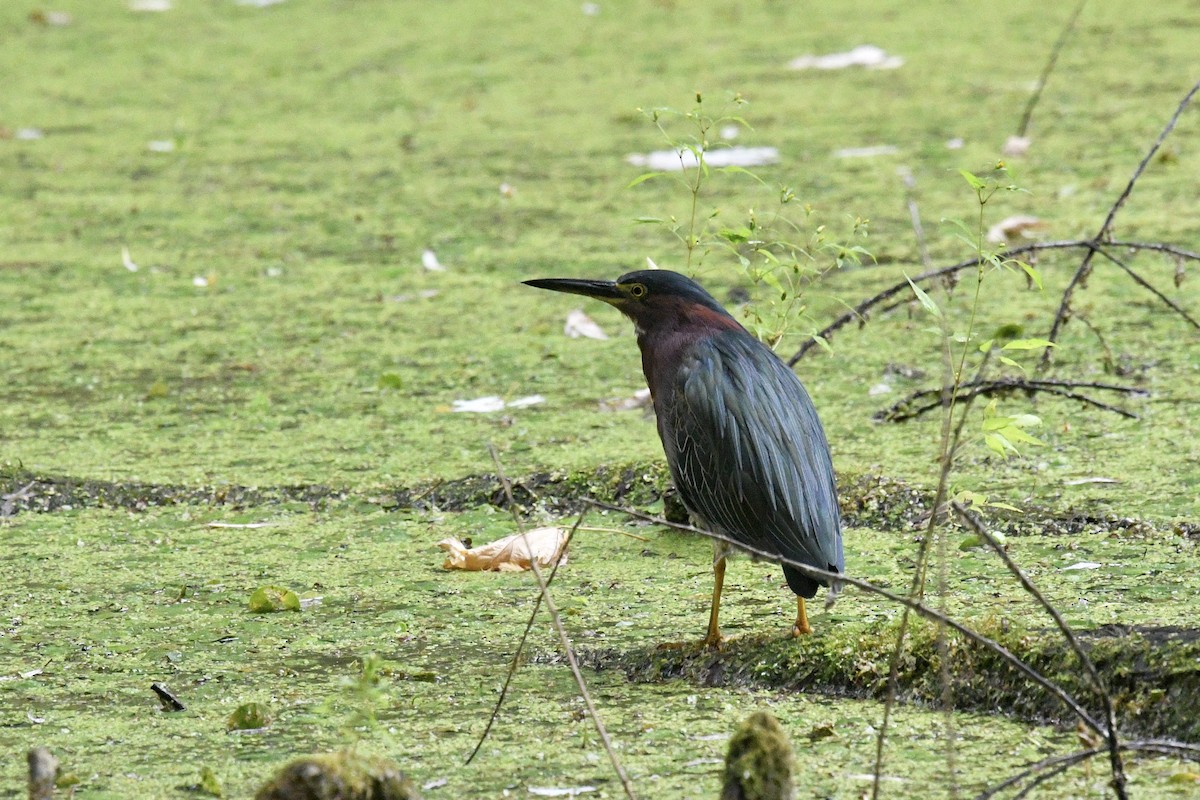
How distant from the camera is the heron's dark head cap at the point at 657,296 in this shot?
271 centimetres

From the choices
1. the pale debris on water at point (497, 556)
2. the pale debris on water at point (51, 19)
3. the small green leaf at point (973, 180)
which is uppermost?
the pale debris on water at point (51, 19)

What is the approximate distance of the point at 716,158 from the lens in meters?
5.44

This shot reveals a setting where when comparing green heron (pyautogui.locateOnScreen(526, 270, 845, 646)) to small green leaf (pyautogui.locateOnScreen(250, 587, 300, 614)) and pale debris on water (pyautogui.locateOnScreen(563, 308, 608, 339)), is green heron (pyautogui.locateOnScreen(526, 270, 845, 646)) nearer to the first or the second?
small green leaf (pyautogui.locateOnScreen(250, 587, 300, 614))

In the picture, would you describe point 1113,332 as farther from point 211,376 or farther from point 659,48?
point 659,48

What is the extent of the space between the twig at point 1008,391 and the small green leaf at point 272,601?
1064mm

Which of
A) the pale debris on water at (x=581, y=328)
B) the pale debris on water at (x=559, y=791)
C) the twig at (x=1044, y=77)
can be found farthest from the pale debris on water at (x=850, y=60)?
the pale debris on water at (x=559, y=791)

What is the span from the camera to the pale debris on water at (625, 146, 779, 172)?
5361 millimetres

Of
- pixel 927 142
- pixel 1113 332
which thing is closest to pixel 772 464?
pixel 1113 332

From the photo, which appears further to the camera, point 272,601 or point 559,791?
point 272,601

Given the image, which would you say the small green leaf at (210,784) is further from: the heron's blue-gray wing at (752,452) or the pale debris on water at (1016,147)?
the pale debris on water at (1016,147)

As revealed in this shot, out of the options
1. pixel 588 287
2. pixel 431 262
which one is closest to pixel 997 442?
pixel 588 287

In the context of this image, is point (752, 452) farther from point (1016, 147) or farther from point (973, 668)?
point (1016, 147)

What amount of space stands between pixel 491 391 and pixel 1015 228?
5.30ft

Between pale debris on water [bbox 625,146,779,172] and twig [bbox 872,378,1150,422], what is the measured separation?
6.54ft
